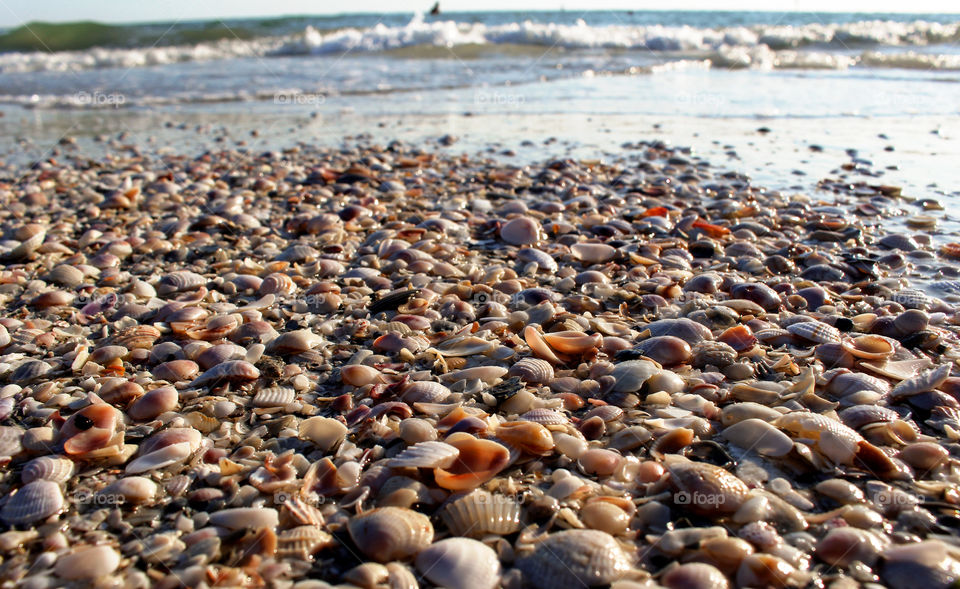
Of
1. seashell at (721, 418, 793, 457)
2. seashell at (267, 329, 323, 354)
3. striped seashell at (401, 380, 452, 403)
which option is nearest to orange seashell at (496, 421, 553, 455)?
striped seashell at (401, 380, 452, 403)

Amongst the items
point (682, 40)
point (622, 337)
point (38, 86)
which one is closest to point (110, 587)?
point (622, 337)

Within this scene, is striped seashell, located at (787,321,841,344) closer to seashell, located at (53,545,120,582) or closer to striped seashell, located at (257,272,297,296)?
striped seashell, located at (257,272,297,296)

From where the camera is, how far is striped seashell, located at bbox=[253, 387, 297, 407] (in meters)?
2.56

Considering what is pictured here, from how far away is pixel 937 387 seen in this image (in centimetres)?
252

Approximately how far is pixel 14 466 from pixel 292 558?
1123 mm

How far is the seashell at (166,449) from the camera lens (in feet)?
7.05

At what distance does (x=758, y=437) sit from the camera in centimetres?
222

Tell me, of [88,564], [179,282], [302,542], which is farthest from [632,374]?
[179,282]

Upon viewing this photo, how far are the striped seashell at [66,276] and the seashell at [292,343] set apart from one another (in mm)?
1677

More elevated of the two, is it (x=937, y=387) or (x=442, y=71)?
(x=442, y=71)

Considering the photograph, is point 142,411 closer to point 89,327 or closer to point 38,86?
point 89,327

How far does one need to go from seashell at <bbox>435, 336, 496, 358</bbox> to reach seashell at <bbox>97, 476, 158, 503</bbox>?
50.4 inches

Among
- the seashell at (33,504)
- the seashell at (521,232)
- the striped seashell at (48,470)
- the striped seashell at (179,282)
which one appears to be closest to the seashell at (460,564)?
the seashell at (33,504)

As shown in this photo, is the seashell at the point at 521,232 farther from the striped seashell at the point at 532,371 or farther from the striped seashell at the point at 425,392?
the striped seashell at the point at 425,392
